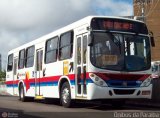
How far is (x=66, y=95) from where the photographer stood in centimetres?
1759

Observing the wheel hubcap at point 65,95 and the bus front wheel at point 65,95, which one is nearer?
the bus front wheel at point 65,95

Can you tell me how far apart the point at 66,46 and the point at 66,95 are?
2032mm

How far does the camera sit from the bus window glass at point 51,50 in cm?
1933

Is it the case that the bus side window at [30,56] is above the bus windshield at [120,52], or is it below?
above

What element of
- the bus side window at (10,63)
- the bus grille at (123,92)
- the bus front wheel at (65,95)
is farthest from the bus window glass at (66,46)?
the bus side window at (10,63)

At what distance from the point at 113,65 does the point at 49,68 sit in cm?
496

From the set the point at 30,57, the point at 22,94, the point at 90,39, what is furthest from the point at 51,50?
the point at 22,94

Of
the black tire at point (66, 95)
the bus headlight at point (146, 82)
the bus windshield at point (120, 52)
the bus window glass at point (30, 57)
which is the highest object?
the bus window glass at point (30, 57)

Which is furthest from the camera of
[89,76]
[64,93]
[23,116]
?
[64,93]

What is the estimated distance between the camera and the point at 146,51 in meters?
16.5

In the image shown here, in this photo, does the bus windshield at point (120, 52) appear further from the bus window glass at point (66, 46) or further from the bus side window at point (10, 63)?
the bus side window at point (10, 63)

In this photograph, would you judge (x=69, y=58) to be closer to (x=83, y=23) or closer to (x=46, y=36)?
(x=83, y=23)

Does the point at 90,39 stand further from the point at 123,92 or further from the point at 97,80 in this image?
the point at 123,92

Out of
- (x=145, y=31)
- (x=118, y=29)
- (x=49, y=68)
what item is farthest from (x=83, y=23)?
(x=49, y=68)
